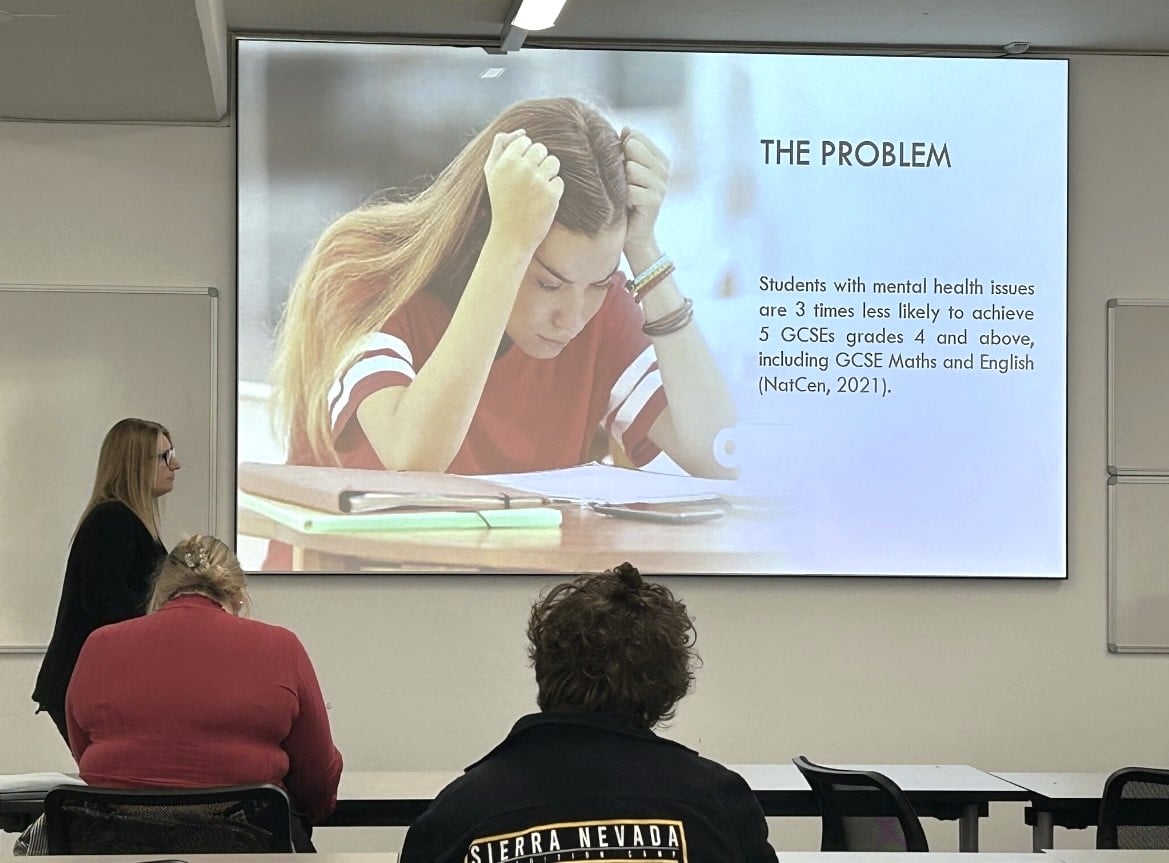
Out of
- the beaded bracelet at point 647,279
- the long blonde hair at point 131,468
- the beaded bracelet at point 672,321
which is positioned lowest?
the long blonde hair at point 131,468

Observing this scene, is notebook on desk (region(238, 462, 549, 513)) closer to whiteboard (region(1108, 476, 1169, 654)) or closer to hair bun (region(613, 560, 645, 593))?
whiteboard (region(1108, 476, 1169, 654))

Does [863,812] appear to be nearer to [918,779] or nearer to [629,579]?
[918,779]

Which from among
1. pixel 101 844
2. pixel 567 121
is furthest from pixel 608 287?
pixel 101 844

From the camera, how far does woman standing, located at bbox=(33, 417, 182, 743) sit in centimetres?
348

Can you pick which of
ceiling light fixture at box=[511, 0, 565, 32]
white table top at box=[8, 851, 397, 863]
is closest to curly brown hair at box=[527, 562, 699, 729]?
white table top at box=[8, 851, 397, 863]

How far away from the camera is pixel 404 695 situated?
15.4ft

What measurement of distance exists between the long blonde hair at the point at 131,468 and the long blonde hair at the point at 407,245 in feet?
3.34

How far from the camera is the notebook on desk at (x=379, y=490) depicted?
15.2ft

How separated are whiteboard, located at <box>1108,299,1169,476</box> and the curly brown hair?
11.6ft

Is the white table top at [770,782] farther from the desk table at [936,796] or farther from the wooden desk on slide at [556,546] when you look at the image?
the wooden desk on slide at [556,546]

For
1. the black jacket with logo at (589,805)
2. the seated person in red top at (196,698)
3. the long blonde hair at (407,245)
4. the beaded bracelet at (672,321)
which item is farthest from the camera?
the beaded bracelet at (672,321)

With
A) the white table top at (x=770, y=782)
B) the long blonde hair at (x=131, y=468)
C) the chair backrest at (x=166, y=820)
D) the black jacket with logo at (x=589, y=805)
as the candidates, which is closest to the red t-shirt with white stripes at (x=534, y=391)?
the long blonde hair at (x=131, y=468)

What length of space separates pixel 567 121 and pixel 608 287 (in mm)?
586

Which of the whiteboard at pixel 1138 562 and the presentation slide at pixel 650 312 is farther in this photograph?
the whiteboard at pixel 1138 562
